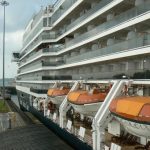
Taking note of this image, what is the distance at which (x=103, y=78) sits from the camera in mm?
33594

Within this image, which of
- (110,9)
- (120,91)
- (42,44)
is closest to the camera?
(120,91)

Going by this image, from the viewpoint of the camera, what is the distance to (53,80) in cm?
5391

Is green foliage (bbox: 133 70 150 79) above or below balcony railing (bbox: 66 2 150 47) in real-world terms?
below

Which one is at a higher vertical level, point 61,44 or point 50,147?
point 61,44

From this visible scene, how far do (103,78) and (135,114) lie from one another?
1322 cm

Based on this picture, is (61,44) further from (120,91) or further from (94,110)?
(120,91)

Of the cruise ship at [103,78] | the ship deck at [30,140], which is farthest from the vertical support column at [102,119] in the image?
the ship deck at [30,140]

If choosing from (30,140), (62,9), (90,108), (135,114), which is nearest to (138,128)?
(135,114)

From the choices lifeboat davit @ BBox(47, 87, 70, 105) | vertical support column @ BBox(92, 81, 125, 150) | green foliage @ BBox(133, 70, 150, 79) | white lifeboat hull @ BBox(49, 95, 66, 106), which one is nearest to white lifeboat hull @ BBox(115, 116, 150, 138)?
vertical support column @ BBox(92, 81, 125, 150)

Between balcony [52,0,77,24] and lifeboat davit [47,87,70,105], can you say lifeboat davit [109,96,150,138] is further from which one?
balcony [52,0,77,24]

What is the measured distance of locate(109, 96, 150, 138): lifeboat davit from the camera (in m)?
19.9

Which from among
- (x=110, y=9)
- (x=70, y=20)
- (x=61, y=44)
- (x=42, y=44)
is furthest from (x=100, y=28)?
(x=42, y=44)

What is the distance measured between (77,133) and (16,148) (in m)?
4.63

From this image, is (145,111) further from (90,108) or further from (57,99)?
(57,99)
